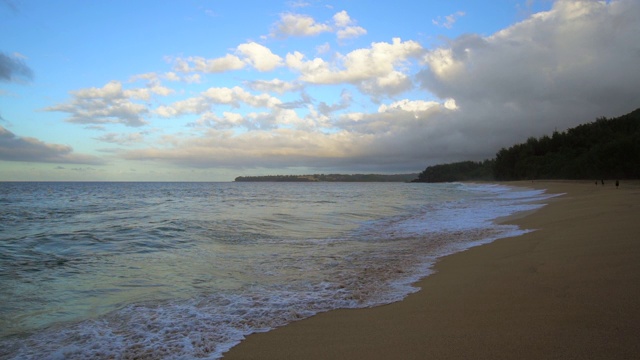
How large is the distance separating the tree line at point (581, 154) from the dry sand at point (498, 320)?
201ft

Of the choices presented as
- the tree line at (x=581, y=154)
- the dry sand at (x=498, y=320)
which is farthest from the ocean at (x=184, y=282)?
the tree line at (x=581, y=154)

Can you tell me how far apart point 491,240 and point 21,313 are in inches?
383

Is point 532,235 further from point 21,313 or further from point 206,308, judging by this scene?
point 21,313

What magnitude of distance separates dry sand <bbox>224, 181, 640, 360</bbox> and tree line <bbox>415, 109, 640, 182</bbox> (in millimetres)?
61283

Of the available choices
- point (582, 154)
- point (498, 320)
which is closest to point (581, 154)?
point (582, 154)

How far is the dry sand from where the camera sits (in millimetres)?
3217

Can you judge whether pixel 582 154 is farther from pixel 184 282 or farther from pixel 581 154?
pixel 184 282

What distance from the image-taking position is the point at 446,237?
11172mm

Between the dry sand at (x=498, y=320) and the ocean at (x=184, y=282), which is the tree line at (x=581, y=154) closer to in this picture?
the ocean at (x=184, y=282)

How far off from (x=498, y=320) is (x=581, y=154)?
273ft

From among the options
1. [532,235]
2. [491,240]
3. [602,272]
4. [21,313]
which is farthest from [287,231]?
[602,272]

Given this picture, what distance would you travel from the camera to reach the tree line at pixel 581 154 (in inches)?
2137

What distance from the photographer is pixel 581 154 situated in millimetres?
71562

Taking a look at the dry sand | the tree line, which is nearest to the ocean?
the dry sand
